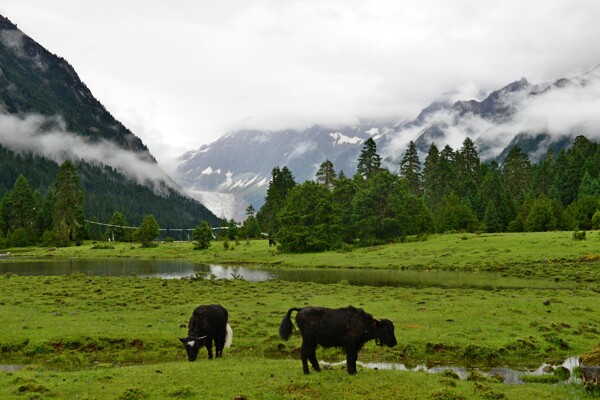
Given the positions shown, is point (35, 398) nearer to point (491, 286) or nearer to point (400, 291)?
point (400, 291)

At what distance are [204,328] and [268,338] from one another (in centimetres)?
539

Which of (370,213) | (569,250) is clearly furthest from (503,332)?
(370,213)

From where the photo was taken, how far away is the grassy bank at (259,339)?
626 inches

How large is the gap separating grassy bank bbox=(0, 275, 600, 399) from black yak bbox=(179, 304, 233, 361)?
38.0 inches

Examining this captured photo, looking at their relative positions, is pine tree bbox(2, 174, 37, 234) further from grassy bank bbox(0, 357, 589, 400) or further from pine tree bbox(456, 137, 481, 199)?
grassy bank bbox(0, 357, 589, 400)

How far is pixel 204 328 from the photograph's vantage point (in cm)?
2044

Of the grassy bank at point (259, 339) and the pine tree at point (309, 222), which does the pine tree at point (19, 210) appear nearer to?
the pine tree at point (309, 222)

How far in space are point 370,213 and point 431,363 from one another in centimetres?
7699

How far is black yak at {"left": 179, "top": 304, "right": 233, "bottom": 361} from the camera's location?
66.2ft

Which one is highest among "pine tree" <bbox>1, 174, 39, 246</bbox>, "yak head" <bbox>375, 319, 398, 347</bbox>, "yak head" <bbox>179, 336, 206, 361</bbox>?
"pine tree" <bbox>1, 174, 39, 246</bbox>

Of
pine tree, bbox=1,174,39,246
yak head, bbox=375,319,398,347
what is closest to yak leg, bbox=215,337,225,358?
yak head, bbox=375,319,398,347

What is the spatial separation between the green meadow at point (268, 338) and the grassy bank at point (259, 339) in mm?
81


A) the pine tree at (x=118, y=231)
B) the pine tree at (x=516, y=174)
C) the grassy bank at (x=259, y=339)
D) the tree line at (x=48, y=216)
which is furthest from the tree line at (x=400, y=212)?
the pine tree at (x=118, y=231)

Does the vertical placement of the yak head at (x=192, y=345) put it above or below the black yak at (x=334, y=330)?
below
